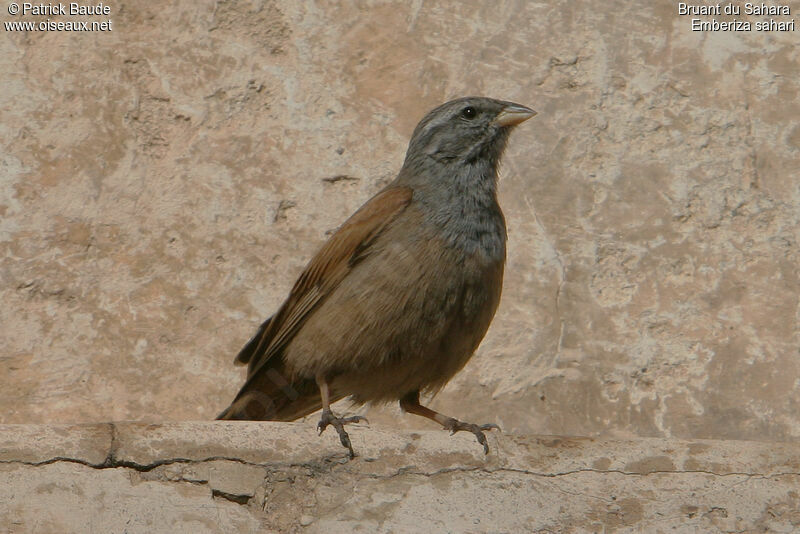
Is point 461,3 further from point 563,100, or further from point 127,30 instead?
point 127,30

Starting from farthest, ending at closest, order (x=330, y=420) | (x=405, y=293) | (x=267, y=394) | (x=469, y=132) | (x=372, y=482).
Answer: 1. (x=469, y=132)
2. (x=267, y=394)
3. (x=405, y=293)
4. (x=330, y=420)
5. (x=372, y=482)

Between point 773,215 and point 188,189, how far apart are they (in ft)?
10.7

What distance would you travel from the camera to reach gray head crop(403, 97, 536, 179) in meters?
6.02

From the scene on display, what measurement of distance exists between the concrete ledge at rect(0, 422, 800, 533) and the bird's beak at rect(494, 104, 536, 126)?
1.95 metres

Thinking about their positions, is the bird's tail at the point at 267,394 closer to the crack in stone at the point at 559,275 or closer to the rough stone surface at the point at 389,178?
the rough stone surface at the point at 389,178

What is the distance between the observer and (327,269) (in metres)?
5.72

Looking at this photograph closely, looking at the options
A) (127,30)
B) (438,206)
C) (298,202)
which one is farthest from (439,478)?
(127,30)

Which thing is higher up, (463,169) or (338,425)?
(463,169)

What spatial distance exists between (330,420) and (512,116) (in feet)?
6.49

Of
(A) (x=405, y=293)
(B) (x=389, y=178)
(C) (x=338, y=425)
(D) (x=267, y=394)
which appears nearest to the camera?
(C) (x=338, y=425)

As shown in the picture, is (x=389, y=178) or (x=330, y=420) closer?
(x=330, y=420)

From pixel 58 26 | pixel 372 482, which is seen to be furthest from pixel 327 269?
pixel 58 26

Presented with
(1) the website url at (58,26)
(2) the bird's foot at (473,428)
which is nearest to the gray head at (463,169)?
(2) the bird's foot at (473,428)

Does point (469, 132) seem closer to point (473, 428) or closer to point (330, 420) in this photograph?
point (473, 428)
